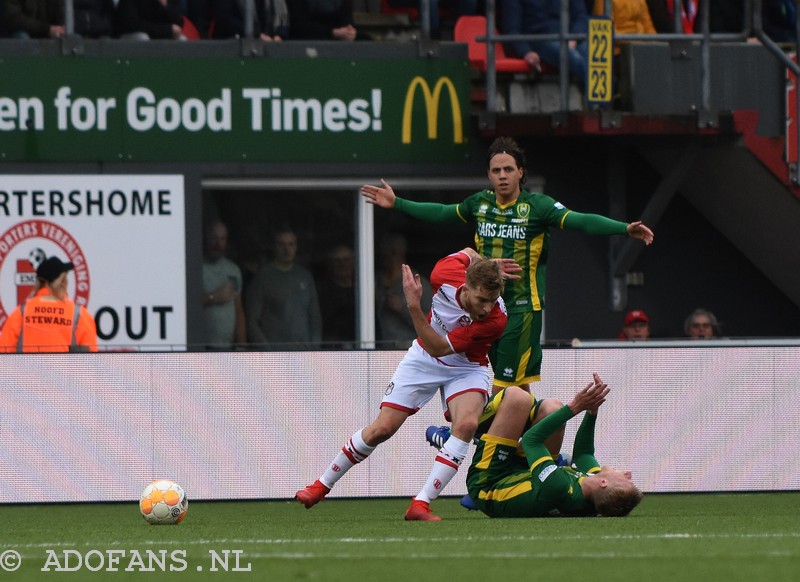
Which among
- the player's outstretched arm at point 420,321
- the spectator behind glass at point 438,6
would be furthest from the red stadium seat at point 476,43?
the player's outstretched arm at point 420,321

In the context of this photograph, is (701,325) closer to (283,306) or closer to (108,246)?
(283,306)

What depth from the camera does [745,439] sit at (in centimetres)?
1173

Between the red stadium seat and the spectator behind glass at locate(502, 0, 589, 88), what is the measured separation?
0.19m

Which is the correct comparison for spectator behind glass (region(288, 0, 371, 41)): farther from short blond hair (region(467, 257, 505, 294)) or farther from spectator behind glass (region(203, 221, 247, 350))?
short blond hair (region(467, 257, 505, 294))

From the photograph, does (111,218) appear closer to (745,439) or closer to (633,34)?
(633,34)

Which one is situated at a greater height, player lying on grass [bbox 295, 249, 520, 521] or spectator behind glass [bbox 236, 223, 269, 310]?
spectator behind glass [bbox 236, 223, 269, 310]

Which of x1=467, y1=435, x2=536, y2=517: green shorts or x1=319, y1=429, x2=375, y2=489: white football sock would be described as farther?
x1=319, y1=429, x2=375, y2=489: white football sock

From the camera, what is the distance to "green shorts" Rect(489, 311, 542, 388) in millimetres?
10000

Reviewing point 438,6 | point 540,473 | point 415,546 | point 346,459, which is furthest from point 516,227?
point 438,6

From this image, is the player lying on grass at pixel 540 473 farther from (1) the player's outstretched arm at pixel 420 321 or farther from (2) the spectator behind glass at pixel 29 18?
(2) the spectator behind glass at pixel 29 18

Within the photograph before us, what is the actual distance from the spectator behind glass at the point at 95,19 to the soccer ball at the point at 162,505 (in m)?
6.90

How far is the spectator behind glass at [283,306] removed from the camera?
50.6 ft

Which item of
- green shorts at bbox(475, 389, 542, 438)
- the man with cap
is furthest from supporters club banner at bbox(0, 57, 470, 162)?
green shorts at bbox(475, 389, 542, 438)

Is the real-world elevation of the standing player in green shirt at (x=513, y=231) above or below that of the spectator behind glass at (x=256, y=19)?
below
